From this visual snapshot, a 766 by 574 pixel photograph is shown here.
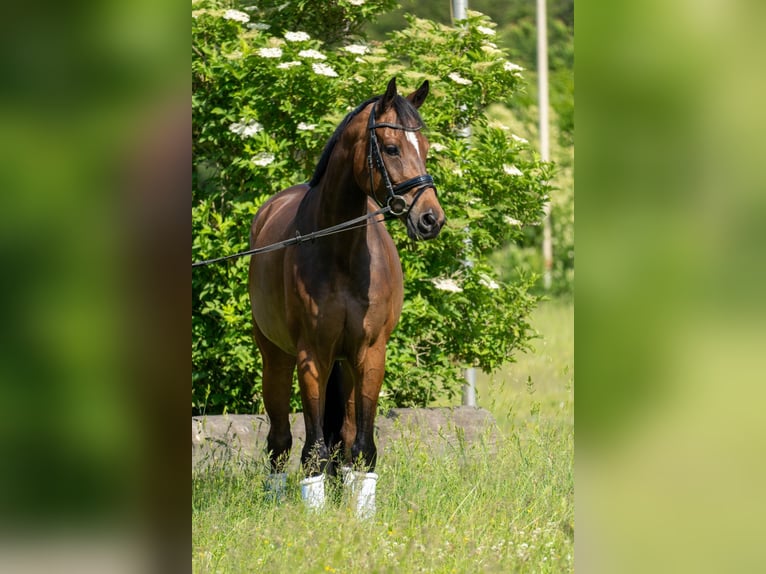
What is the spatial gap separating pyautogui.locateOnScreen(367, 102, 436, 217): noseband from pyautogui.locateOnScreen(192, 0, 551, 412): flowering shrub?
8.09ft

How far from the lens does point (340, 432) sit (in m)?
5.46

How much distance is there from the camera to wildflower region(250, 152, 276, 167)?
7098 millimetres

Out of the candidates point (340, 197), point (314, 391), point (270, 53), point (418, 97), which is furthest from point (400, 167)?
point (270, 53)

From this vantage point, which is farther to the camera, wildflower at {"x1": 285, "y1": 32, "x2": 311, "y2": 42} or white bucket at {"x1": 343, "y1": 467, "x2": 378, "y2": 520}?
wildflower at {"x1": 285, "y1": 32, "x2": 311, "y2": 42}

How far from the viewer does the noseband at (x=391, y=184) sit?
4457 millimetres

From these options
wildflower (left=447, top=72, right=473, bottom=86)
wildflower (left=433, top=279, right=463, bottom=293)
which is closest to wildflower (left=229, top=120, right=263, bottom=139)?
wildflower (left=447, top=72, right=473, bottom=86)

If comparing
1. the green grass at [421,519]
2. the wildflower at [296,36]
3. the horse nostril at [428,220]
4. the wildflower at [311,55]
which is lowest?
the green grass at [421,519]

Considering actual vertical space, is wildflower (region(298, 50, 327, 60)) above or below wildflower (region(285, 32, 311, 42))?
below

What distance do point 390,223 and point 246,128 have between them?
1329 mm

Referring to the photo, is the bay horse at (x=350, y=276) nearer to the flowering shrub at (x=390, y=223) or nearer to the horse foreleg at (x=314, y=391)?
the horse foreleg at (x=314, y=391)

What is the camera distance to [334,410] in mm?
5551

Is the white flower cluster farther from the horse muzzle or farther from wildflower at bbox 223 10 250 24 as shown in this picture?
the horse muzzle

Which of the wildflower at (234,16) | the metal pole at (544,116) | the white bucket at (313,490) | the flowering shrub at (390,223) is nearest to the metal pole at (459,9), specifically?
the flowering shrub at (390,223)

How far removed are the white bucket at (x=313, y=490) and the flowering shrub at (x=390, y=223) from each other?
2.32 meters
